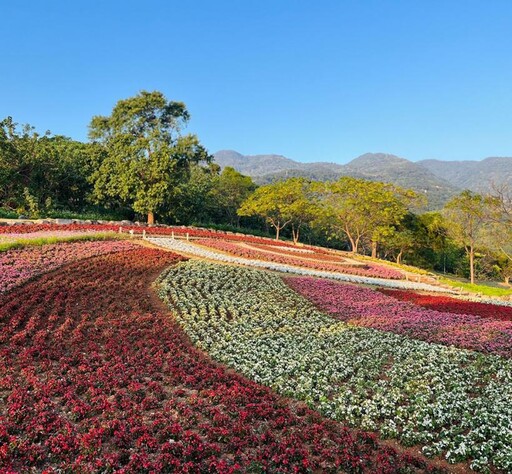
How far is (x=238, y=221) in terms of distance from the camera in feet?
225

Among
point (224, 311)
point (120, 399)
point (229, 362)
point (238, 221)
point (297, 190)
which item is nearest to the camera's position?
point (120, 399)

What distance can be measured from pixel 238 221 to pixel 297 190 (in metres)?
16.5

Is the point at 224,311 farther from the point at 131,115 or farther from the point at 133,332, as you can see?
the point at 131,115

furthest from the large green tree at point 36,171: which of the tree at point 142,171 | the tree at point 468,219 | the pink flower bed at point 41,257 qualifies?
the tree at point 468,219

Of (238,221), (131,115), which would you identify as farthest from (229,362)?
(238,221)

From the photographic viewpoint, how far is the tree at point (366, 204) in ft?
162

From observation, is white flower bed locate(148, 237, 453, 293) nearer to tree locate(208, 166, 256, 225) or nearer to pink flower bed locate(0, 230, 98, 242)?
pink flower bed locate(0, 230, 98, 242)

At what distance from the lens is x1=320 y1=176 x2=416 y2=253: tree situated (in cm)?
4944

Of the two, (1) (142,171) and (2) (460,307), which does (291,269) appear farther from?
(1) (142,171)

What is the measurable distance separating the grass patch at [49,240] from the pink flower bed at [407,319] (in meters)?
13.4

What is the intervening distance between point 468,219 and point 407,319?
34485 millimetres

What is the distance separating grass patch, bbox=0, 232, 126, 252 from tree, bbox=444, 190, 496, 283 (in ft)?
113

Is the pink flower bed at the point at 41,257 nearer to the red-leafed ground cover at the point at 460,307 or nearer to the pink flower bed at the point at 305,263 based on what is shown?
the pink flower bed at the point at 305,263

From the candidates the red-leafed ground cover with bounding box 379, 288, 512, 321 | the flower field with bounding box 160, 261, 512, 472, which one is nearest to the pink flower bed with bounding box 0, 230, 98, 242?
the flower field with bounding box 160, 261, 512, 472
